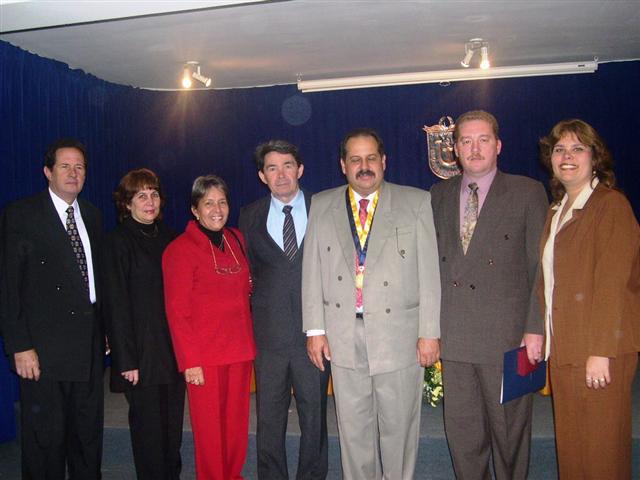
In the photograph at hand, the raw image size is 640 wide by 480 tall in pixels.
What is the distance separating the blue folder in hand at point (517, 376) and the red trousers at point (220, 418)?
131 centimetres

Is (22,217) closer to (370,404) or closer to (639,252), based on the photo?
(370,404)

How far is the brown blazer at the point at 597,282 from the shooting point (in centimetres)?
246

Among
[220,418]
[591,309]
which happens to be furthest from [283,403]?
[591,309]

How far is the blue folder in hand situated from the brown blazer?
139 millimetres

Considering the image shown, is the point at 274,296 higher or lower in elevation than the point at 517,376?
higher

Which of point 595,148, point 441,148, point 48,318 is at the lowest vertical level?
point 48,318

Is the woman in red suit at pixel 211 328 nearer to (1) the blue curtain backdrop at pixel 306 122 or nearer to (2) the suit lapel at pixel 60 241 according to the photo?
(2) the suit lapel at pixel 60 241

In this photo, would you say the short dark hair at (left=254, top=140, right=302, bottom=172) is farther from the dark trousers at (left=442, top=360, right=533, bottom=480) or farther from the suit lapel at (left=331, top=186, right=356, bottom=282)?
the dark trousers at (left=442, top=360, right=533, bottom=480)

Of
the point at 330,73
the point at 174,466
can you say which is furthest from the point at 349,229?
the point at 330,73

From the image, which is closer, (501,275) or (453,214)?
(501,275)

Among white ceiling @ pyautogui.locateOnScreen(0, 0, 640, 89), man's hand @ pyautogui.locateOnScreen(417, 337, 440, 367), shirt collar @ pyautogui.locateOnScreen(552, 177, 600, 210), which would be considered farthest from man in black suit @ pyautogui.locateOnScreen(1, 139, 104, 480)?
shirt collar @ pyautogui.locateOnScreen(552, 177, 600, 210)

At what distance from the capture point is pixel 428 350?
2754 mm

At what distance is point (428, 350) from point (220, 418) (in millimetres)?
1121

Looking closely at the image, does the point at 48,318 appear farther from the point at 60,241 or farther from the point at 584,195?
the point at 584,195
